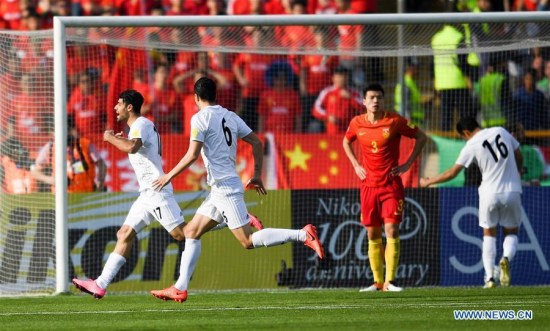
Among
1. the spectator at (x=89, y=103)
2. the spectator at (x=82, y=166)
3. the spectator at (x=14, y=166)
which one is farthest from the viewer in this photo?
the spectator at (x=89, y=103)

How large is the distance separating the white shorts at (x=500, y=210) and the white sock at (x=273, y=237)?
12.7ft

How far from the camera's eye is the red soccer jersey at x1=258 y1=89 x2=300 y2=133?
53.8 feet

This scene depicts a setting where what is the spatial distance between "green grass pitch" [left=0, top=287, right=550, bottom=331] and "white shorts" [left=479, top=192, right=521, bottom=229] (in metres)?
0.93

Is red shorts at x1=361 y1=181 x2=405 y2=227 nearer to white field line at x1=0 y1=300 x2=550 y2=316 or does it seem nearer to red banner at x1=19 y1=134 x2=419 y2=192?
white field line at x1=0 y1=300 x2=550 y2=316

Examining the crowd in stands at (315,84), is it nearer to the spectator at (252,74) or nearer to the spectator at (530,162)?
the spectator at (252,74)

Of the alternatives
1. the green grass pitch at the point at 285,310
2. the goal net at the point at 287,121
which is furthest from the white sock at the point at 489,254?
the goal net at the point at 287,121

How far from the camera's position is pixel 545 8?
19359 mm

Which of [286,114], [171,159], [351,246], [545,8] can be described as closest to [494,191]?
[351,246]

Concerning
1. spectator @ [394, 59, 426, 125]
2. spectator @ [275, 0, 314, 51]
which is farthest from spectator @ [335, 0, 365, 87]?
spectator @ [394, 59, 426, 125]

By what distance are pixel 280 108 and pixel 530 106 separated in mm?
3508

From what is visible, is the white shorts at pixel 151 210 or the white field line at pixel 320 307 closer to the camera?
the white field line at pixel 320 307

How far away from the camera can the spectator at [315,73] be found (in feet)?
54.1

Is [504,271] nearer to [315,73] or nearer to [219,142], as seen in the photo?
[315,73]

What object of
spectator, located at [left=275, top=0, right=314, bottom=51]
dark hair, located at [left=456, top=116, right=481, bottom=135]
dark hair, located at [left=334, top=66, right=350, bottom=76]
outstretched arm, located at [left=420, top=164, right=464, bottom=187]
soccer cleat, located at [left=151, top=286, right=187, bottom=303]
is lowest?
soccer cleat, located at [left=151, top=286, right=187, bottom=303]
